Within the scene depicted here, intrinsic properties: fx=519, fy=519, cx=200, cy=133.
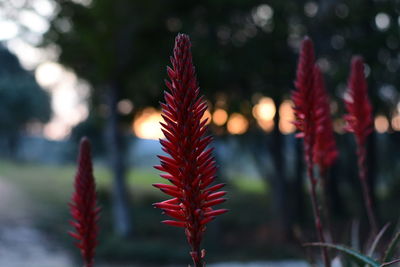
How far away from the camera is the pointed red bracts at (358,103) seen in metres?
2.77

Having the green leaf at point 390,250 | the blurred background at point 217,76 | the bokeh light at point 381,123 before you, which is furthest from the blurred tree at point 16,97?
the green leaf at point 390,250

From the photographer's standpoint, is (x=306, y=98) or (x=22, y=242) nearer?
(x=306, y=98)

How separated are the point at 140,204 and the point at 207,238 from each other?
841 centimetres

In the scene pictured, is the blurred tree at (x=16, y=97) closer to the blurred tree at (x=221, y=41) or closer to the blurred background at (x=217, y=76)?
the blurred background at (x=217, y=76)

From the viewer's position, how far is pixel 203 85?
1834 centimetres

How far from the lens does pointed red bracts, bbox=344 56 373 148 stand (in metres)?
2.77

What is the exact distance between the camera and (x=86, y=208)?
2248 mm

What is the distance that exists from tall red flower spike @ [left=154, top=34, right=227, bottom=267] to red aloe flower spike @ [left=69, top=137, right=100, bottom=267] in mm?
762

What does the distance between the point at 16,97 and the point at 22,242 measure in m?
21.1

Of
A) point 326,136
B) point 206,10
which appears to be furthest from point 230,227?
point 326,136

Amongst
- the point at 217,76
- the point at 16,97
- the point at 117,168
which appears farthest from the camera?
the point at 16,97

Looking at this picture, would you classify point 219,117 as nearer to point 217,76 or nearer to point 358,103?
point 217,76

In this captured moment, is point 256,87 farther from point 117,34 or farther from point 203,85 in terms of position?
point 117,34

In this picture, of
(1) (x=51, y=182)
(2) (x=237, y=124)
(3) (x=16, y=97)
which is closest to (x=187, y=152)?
(2) (x=237, y=124)
